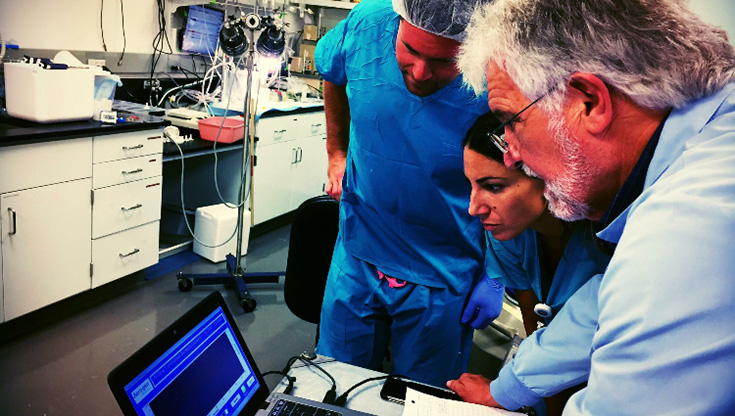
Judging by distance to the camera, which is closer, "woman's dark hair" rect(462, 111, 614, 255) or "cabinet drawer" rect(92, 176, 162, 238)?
"woman's dark hair" rect(462, 111, 614, 255)

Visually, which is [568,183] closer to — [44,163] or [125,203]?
[44,163]

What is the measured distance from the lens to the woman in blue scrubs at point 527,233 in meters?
1.05

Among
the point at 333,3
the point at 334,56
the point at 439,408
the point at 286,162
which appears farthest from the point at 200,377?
the point at 333,3

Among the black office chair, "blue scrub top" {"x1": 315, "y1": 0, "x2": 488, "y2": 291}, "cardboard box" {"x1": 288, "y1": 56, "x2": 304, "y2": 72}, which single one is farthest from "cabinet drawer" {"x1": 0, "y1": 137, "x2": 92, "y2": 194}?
"cardboard box" {"x1": 288, "y1": 56, "x2": 304, "y2": 72}

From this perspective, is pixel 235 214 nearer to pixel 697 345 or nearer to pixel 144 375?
pixel 144 375

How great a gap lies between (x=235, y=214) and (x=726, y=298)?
10.1 ft

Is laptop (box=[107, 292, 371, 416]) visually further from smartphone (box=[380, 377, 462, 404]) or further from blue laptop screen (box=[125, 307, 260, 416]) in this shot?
smartphone (box=[380, 377, 462, 404])

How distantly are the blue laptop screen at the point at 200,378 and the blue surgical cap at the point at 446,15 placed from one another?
2.44ft

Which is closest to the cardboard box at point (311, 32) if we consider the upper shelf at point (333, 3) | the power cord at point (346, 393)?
the upper shelf at point (333, 3)

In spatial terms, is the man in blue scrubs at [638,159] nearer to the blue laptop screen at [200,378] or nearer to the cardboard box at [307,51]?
the blue laptop screen at [200,378]

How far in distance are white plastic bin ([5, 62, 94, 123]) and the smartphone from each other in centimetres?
Result: 198

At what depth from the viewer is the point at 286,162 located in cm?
391

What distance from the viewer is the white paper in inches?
38.4

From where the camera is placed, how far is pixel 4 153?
2.10 m
